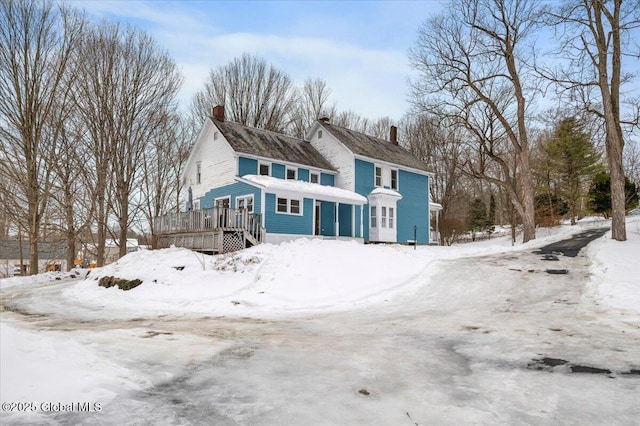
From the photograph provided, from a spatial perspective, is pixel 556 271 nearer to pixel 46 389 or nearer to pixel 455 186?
pixel 46 389

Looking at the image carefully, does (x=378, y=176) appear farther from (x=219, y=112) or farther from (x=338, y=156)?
(x=219, y=112)

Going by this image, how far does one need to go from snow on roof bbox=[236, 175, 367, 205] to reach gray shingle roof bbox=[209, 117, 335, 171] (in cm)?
201

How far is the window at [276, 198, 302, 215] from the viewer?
19.2m

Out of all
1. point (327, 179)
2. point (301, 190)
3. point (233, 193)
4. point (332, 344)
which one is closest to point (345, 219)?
point (327, 179)

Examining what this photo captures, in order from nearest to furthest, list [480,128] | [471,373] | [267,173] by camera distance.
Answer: [471,373], [267,173], [480,128]

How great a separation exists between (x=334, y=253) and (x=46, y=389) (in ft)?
38.4

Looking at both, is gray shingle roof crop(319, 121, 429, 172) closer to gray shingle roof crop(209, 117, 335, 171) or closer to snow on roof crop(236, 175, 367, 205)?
gray shingle roof crop(209, 117, 335, 171)

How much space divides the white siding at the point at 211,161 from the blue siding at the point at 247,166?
0.28 m

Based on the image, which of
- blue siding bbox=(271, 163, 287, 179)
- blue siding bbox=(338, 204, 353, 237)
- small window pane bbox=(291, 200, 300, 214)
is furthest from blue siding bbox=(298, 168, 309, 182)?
small window pane bbox=(291, 200, 300, 214)

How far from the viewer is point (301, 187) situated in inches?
781

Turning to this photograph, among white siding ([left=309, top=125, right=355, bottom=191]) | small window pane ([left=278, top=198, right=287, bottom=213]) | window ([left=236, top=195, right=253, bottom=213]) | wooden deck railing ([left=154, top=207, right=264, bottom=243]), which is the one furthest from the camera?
white siding ([left=309, top=125, right=355, bottom=191])

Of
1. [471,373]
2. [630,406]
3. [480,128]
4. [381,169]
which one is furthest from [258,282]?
[480,128]

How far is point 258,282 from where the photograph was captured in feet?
40.9

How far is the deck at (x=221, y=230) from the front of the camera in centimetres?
1686
